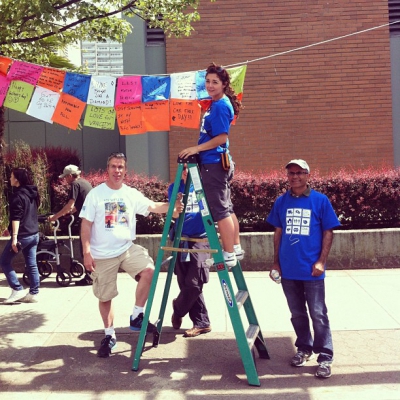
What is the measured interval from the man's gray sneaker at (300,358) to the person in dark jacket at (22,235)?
3621 millimetres

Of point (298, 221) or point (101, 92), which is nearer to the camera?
point (298, 221)

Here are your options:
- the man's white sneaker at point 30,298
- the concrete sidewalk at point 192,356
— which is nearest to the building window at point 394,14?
the concrete sidewalk at point 192,356

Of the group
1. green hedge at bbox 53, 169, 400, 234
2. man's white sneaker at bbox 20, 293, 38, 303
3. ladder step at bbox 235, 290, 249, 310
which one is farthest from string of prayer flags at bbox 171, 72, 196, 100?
man's white sneaker at bbox 20, 293, 38, 303

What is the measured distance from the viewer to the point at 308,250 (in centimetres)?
469

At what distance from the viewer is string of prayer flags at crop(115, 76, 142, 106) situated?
655 centimetres

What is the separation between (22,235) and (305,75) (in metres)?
6.85

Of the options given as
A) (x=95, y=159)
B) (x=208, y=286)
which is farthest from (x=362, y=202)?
(x=95, y=159)

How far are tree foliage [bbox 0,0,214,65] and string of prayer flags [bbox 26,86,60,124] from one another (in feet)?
2.50

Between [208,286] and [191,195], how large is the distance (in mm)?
2767

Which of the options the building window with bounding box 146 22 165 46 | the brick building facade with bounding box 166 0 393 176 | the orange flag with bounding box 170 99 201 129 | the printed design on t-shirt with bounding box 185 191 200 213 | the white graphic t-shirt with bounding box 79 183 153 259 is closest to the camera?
the white graphic t-shirt with bounding box 79 183 153 259

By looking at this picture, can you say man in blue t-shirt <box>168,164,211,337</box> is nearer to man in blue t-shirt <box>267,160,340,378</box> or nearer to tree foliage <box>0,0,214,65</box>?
man in blue t-shirt <box>267,160,340,378</box>

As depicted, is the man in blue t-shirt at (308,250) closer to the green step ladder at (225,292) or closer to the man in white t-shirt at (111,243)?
the green step ladder at (225,292)

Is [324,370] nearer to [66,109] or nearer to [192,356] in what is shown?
[192,356]

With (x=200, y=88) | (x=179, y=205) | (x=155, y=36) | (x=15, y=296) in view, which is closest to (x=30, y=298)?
(x=15, y=296)
